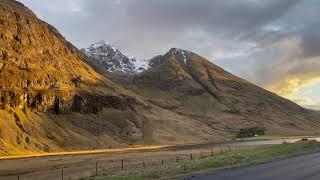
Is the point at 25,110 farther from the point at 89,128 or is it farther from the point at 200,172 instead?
the point at 200,172

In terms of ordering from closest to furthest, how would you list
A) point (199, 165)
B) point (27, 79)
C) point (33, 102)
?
point (199, 165) < point (33, 102) < point (27, 79)

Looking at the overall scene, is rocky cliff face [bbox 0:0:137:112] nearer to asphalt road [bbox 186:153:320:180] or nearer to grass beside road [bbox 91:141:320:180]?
grass beside road [bbox 91:141:320:180]

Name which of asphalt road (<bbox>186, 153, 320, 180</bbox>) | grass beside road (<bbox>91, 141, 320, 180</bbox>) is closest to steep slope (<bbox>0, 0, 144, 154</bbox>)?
grass beside road (<bbox>91, 141, 320, 180</bbox>)

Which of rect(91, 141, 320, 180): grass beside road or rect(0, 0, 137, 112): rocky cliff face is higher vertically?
rect(0, 0, 137, 112): rocky cliff face

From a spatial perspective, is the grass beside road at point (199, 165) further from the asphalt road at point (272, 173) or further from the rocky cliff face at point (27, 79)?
the rocky cliff face at point (27, 79)

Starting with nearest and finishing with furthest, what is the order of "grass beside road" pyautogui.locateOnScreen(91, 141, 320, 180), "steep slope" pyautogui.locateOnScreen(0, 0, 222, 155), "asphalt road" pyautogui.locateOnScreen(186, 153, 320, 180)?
"asphalt road" pyautogui.locateOnScreen(186, 153, 320, 180) < "grass beside road" pyautogui.locateOnScreen(91, 141, 320, 180) < "steep slope" pyautogui.locateOnScreen(0, 0, 222, 155)

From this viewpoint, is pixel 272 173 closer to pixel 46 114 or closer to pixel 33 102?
pixel 46 114

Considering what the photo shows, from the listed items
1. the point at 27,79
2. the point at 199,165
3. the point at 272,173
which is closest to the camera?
the point at 272,173

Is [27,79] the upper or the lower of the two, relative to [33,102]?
upper

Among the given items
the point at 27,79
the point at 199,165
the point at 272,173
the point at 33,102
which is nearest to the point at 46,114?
the point at 33,102

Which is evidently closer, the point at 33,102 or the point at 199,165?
the point at 199,165

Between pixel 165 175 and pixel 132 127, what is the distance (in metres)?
155

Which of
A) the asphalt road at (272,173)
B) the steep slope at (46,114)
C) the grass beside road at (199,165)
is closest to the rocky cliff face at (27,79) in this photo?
the steep slope at (46,114)

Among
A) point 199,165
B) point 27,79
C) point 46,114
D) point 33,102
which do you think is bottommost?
point 199,165
